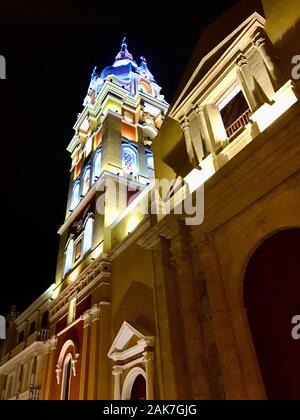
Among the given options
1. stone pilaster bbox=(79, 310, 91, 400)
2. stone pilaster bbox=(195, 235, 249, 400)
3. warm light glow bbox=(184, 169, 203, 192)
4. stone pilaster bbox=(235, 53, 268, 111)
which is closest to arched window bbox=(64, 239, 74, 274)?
stone pilaster bbox=(79, 310, 91, 400)

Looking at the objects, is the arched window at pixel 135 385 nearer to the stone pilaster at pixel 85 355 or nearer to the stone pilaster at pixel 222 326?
the stone pilaster at pixel 85 355

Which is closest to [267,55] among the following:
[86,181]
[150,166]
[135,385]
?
[135,385]

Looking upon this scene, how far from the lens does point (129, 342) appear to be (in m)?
12.3

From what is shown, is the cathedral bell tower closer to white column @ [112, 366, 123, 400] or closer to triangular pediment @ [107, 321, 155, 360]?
triangular pediment @ [107, 321, 155, 360]

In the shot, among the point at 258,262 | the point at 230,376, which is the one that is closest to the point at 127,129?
the point at 258,262

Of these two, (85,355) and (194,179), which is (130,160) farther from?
(85,355)

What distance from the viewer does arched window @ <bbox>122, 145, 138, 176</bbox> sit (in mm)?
21422

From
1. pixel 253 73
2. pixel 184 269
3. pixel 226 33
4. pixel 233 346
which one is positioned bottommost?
pixel 233 346

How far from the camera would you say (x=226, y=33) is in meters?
12.1

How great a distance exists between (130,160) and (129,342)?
12.8 metres

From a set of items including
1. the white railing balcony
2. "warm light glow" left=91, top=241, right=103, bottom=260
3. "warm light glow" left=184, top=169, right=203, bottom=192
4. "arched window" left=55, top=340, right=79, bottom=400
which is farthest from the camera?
"warm light glow" left=91, top=241, right=103, bottom=260
